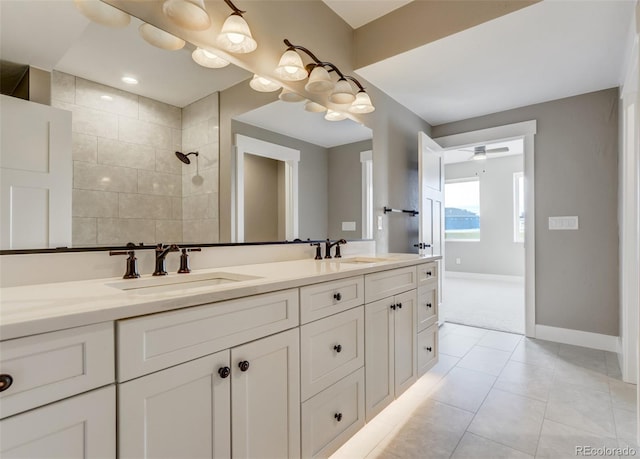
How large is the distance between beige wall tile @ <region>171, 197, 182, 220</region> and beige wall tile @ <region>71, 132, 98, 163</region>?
0.31m

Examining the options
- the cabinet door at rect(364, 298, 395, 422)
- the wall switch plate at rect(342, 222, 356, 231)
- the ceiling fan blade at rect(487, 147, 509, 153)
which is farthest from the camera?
the ceiling fan blade at rect(487, 147, 509, 153)

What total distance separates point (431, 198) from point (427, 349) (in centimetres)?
167

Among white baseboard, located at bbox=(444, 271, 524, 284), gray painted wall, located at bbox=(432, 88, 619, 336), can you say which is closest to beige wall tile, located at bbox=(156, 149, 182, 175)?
gray painted wall, located at bbox=(432, 88, 619, 336)

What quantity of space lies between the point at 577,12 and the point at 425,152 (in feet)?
4.74

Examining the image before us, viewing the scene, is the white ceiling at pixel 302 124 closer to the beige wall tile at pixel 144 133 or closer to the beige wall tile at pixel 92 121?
the beige wall tile at pixel 144 133

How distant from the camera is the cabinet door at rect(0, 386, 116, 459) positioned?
23.3 inches

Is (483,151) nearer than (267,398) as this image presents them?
No

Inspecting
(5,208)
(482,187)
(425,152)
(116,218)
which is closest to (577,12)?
(425,152)

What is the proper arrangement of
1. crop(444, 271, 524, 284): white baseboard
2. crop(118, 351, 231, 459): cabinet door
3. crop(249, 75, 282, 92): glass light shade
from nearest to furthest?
crop(118, 351, 231, 459): cabinet door, crop(249, 75, 282, 92): glass light shade, crop(444, 271, 524, 284): white baseboard

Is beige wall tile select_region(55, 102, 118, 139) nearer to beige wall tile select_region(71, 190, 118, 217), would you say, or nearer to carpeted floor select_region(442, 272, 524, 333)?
beige wall tile select_region(71, 190, 118, 217)

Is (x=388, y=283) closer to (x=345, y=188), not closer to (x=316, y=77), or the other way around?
(x=345, y=188)

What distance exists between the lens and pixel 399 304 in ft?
5.77

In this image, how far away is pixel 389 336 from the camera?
5.52 feet

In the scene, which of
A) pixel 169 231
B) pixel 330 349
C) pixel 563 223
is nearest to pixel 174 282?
pixel 169 231
